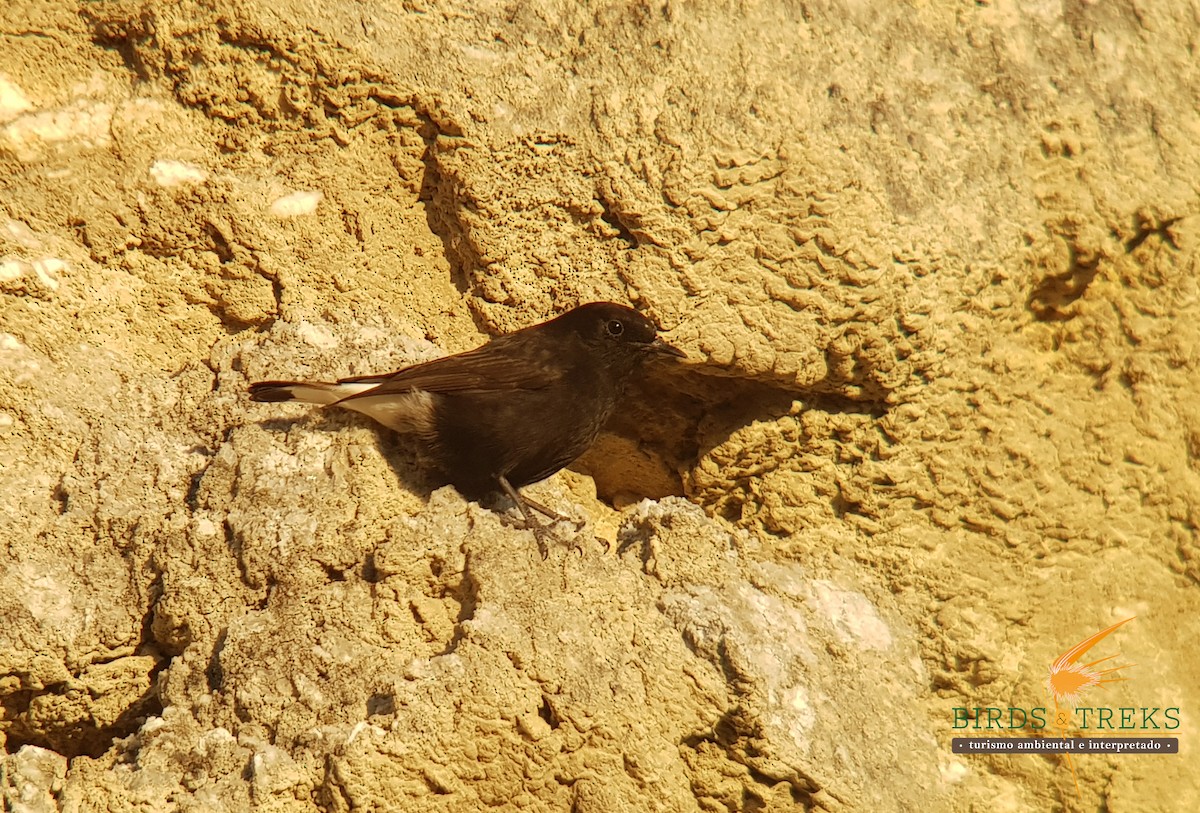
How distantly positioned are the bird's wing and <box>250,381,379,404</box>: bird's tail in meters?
0.13

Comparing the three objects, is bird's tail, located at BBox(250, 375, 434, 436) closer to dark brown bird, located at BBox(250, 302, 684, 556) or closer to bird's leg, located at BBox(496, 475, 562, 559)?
dark brown bird, located at BBox(250, 302, 684, 556)

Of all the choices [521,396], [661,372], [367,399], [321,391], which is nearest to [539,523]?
[521,396]

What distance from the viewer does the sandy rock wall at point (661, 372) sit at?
3.97 meters

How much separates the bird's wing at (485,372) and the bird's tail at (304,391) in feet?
0.43

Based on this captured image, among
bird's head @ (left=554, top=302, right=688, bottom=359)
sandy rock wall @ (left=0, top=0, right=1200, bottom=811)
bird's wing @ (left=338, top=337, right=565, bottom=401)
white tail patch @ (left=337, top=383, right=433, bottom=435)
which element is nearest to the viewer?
sandy rock wall @ (left=0, top=0, right=1200, bottom=811)

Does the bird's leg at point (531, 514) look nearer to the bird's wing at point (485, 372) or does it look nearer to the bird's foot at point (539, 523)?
the bird's foot at point (539, 523)

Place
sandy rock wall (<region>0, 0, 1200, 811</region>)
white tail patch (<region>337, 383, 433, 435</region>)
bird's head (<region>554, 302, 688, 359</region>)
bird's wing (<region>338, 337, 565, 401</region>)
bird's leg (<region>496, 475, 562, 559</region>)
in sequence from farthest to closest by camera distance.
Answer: bird's head (<region>554, 302, 688, 359</region>) → bird's wing (<region>338, 337, 565, 401</region>) → white tail patch (<region>337, 383, 433, 435</region>) → bird's leg (<region>496, 475, 562, 559</region>) → sandy rock wall (<region>0, 0, 1200, 811</region>)

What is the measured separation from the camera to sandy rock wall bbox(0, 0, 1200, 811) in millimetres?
3967

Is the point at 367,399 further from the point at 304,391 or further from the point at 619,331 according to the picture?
the point at 619,331

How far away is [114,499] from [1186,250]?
505 cm

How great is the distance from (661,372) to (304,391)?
1839 millimetres

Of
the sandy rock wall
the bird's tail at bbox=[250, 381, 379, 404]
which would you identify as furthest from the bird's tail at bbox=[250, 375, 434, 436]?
the sandy rock wall

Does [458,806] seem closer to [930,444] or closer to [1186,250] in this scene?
[930,444]

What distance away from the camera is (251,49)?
15.2ft
